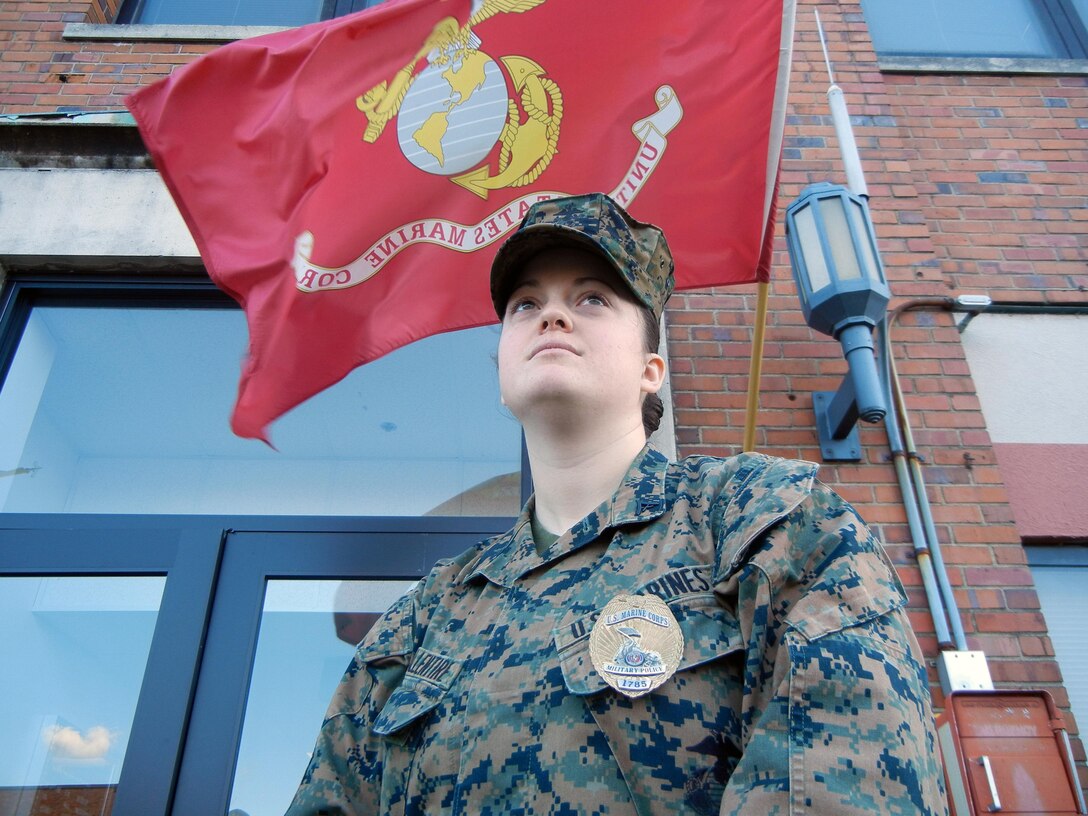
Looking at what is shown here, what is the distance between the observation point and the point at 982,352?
3.56 m

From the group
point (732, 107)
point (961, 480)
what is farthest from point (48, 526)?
point (961, 480)

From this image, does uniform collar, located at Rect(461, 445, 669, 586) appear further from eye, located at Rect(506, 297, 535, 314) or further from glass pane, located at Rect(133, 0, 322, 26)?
glass pane, located at Rect(133, 0, 322, 26)

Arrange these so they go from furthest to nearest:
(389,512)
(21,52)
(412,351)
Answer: (21,52)
(412,351)
(389,512)

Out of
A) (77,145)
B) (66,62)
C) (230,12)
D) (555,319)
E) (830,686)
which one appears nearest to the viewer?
(830,686)

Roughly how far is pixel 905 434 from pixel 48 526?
316cm

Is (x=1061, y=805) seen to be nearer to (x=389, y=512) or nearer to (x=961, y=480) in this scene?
(x=961, y=480)

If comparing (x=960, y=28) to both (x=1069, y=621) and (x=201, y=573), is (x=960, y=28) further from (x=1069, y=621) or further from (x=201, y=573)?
(x=201, y=573)

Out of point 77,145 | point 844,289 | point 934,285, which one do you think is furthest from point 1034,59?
point 77,145

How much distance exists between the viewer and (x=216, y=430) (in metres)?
3.65

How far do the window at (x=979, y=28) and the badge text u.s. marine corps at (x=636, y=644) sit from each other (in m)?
4.61

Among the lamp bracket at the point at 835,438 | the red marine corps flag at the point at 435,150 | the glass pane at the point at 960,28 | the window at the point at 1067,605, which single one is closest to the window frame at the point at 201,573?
the red marine corps flag at the point at 435,150

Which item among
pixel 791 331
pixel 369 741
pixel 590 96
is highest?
pixel 590 96

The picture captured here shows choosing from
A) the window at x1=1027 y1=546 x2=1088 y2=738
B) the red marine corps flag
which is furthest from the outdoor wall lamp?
the window at x1=1027 y1=546 x2=1088 y2=738

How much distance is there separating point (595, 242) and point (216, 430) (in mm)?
2504
